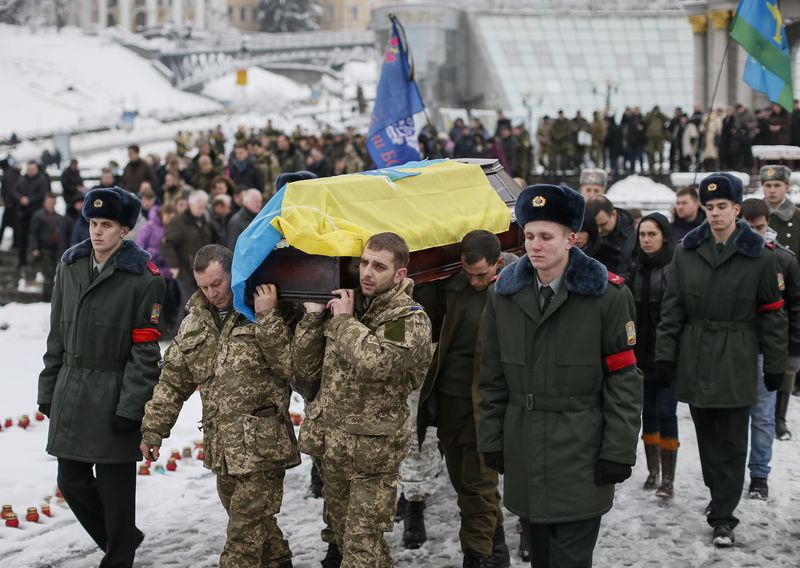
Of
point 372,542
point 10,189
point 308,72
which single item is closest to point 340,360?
point 372,542

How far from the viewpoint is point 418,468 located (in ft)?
21.3

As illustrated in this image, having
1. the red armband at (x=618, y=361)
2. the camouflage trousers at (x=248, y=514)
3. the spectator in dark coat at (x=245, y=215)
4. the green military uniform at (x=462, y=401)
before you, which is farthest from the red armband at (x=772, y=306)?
the spectator in dark coat at (x=245, y=215)

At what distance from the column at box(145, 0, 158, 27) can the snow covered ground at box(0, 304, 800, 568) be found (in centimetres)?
10766

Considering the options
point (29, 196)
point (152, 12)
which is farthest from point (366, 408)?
point (152, 12)

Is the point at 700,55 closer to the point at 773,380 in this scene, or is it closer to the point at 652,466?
the point at 652,466

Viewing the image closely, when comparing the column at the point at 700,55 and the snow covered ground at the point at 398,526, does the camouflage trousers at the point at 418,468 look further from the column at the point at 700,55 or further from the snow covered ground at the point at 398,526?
the column at the point at 700,55

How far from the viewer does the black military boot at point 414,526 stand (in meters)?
6.36

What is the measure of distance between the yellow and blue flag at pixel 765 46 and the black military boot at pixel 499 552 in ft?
18.1

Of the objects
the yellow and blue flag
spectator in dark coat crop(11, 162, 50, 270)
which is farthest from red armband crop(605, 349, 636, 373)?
spectator in dark coat crop(11, 162, 50, 270)

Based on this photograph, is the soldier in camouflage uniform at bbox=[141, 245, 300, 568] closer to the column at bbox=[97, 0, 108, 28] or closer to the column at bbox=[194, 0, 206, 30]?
the column at bbox=[97, 0, 108, 28]

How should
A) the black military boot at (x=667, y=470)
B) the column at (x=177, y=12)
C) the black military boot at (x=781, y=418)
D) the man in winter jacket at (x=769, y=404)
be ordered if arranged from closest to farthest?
the man in winter jacket at (x=769, y=404)
the black military boot at (x=667, y=470)
the black military boot at (x=781, y=418)
the column at (x=177, y=12)

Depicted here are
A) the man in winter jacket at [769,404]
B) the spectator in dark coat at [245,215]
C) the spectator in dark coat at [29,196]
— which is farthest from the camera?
the spectator in dark coat at [29,196]

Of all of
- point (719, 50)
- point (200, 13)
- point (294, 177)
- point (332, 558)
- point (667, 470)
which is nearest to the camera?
point (332, 558)

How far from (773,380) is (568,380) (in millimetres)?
2288
